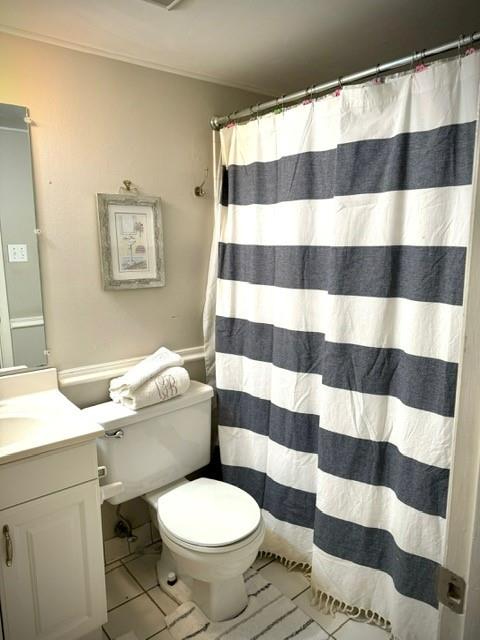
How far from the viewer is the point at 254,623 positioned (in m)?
1.62

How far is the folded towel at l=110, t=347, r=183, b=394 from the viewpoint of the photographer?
169 cm

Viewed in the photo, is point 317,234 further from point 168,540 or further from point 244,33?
point 168,540

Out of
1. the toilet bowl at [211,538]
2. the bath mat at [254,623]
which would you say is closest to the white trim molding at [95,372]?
the toilet bowl at [211,538]

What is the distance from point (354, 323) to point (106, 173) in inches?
46.2

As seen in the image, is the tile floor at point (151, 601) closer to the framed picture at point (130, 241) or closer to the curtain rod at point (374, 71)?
the framed picture at point (130, 241)

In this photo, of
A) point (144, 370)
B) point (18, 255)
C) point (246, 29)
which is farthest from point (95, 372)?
point (246, 29)

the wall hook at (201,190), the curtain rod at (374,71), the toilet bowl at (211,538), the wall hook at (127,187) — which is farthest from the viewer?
the wall hook at (201,190)

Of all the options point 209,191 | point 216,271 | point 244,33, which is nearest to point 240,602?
point 216,271

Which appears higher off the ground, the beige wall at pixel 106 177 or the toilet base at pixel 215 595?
the beige wall at pixel 106 177

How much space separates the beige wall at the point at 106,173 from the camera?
1.59m

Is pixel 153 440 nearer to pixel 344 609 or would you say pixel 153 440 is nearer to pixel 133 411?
pixel 133 411

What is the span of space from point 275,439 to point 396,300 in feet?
2.63

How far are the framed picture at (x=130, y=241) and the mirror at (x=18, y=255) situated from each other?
0.27 meters

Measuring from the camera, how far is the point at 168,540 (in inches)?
61.1
